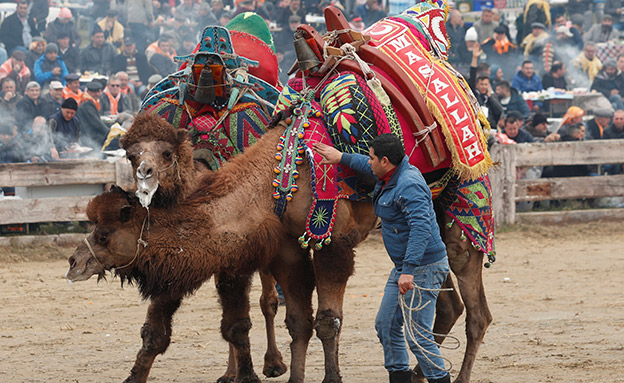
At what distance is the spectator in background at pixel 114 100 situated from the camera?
594 inches

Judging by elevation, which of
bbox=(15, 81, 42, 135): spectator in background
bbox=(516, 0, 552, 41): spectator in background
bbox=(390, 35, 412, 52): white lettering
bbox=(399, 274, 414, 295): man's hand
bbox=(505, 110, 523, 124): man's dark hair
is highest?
bbox=(390, 35, 412, 52): white lettering

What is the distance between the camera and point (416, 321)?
18.7 feet

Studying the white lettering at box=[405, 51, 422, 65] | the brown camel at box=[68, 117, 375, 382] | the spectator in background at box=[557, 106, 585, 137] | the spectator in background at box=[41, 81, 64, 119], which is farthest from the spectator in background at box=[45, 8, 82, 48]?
the brown camel at box=[68, 117, 375, 382]

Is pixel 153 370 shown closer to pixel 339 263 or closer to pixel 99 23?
pixel 339 263

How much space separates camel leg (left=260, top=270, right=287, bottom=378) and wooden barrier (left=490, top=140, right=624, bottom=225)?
682 centimetres

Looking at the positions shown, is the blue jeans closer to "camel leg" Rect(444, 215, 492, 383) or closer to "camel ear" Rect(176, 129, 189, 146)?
"camel leg" Rect(444, 215, 492, 383)

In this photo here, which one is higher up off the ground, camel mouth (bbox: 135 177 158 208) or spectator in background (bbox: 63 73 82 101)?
camel mouth (bbox: 135 177 158 208)

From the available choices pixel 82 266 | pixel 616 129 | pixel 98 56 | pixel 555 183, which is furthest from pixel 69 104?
pixel 616 129

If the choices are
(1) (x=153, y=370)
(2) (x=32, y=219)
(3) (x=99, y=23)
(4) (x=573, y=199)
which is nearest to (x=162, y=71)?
(3) (x=99, y=23)

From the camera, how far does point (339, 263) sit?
6.23m

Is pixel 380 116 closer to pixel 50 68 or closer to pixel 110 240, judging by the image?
pixel 110 240

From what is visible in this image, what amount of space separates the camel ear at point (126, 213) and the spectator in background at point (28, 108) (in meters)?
8.47

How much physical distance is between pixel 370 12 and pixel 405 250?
1488 centimetres

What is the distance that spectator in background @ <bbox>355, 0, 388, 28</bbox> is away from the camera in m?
20.0
